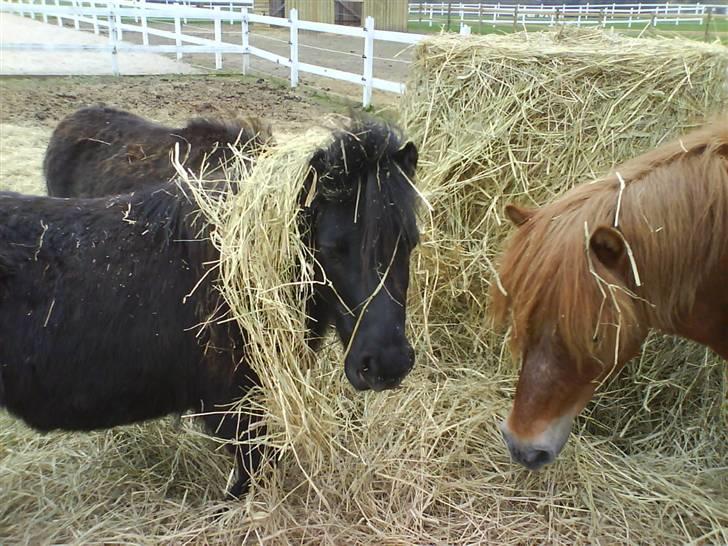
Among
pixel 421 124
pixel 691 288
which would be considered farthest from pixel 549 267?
pixel 421 124

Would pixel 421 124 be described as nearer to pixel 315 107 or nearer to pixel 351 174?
pixel 351 174

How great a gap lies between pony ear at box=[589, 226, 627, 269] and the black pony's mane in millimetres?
772

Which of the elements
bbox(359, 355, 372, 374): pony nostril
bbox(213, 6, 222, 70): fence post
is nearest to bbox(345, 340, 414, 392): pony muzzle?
bbox(359, 355, 372, 374): pony nostril

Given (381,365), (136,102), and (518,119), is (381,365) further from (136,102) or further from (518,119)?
(136,102)

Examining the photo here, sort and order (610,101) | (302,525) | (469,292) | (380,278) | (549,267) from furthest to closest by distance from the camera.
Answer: (469,292) < (610,101) < (302,525) < (380,278) < (549,267)

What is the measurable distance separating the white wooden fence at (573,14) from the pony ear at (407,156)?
368cm

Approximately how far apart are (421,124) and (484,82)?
51cm

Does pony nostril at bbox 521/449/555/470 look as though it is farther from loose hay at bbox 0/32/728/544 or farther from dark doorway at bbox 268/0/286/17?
dark doorway at bbox 268/0/286/17

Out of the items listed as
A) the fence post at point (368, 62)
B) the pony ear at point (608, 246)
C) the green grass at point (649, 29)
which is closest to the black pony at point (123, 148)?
the green grass at point (649, 29)

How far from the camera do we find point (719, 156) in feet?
6.33

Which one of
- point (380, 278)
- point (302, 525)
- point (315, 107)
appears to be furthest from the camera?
point (315, 107)

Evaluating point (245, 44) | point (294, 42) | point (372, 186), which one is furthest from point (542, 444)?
point (245, 44)

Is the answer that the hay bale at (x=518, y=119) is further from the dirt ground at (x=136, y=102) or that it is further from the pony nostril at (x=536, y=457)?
the dirt ground at (x=136, y=102)

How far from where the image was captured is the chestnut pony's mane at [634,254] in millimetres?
1802
